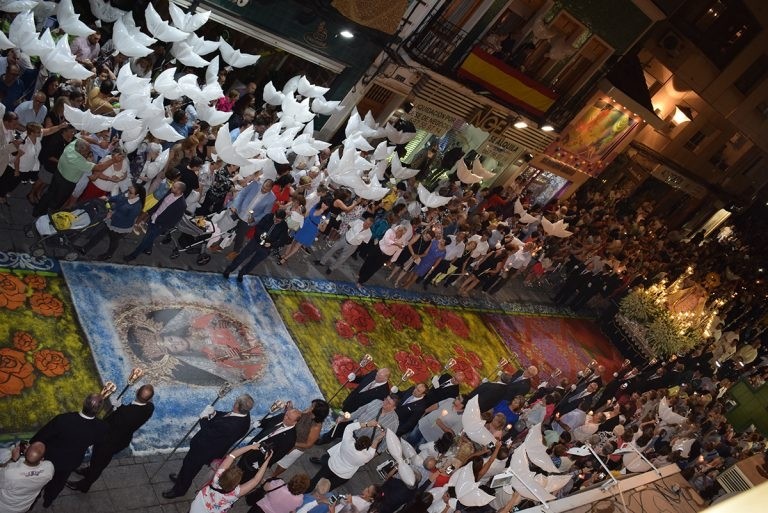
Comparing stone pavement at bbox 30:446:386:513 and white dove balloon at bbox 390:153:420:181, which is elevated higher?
white dove balloon at bbox 390:153:420:181

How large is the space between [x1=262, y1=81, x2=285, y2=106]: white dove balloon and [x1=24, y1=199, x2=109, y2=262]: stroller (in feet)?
17.8

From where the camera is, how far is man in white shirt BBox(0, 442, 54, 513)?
5.52 metres

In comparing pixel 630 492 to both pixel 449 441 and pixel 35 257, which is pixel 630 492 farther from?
pixel 35 257

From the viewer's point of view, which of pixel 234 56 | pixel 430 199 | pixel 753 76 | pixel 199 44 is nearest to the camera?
pixel 199 44

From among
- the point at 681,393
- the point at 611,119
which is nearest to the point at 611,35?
the point at 611,119

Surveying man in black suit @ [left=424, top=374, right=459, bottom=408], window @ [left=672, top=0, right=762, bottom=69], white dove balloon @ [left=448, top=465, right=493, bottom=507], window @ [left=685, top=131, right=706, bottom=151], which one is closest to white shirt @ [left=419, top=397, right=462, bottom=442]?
man in black suit @ [left=424, top=374, right=459, bottom=408]

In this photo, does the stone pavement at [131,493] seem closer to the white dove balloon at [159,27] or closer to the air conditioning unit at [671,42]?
the white dove balloon at [159,27]

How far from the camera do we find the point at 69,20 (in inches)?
403

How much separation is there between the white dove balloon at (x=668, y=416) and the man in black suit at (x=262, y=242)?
866cm

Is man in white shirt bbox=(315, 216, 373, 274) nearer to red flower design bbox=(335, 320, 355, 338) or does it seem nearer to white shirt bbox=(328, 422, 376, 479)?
red flower design bbox=(335, 320, 355, 338)

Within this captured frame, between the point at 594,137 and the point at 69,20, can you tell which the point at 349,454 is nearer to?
the point at 69,20

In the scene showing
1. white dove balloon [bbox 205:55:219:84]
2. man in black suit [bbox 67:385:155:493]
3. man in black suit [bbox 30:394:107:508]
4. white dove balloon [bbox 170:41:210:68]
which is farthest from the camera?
white dove balloon [bbox 170:41:210:68]

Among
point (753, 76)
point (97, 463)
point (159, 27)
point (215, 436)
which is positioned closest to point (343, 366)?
point (215, 436)

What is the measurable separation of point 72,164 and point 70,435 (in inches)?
178
